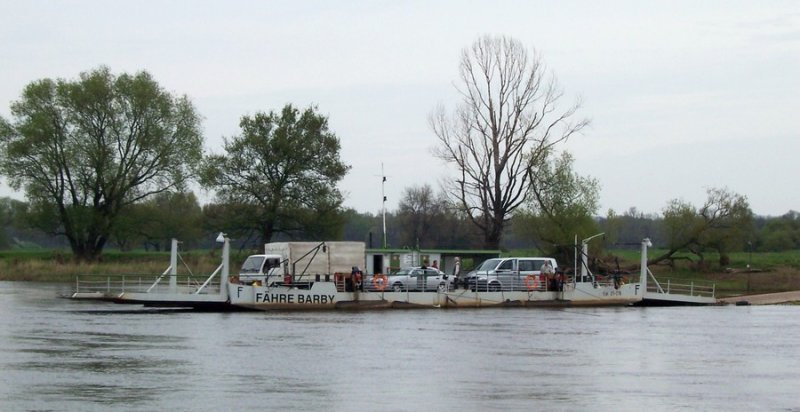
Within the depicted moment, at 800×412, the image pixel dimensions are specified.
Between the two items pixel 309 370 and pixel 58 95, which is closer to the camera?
pixel 309 370

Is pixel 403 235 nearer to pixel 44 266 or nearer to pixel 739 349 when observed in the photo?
pixel 44 266

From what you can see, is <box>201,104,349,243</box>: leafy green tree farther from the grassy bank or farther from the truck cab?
the truck cab

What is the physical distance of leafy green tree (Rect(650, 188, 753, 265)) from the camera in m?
75.3

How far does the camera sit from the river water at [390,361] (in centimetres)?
2262

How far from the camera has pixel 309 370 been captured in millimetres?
26797

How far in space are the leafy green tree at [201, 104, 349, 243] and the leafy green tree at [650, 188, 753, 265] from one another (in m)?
21.9

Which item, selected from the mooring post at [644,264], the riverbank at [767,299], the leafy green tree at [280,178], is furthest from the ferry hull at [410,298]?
the leafy green tree at [280,178]

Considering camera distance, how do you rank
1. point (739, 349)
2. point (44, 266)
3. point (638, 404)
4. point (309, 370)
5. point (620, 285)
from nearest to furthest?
1. point (638, 404)
2. point (309, 370)
3. point (739, 349)
4. point (620, 285)
5. point (44, 266)

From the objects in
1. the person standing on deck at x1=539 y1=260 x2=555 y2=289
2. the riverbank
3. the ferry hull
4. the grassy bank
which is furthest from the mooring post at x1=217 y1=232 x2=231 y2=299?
the grassy bank

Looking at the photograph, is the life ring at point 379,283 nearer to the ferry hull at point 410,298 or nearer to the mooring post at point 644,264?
the ferry hull at point 410,298

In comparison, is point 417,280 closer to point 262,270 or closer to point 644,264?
point 262,270

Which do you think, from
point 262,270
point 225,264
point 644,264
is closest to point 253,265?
point 262,270

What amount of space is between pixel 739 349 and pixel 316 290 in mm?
15819

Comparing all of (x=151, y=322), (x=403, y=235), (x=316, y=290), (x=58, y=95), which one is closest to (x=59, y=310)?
(x=151, y=322)
